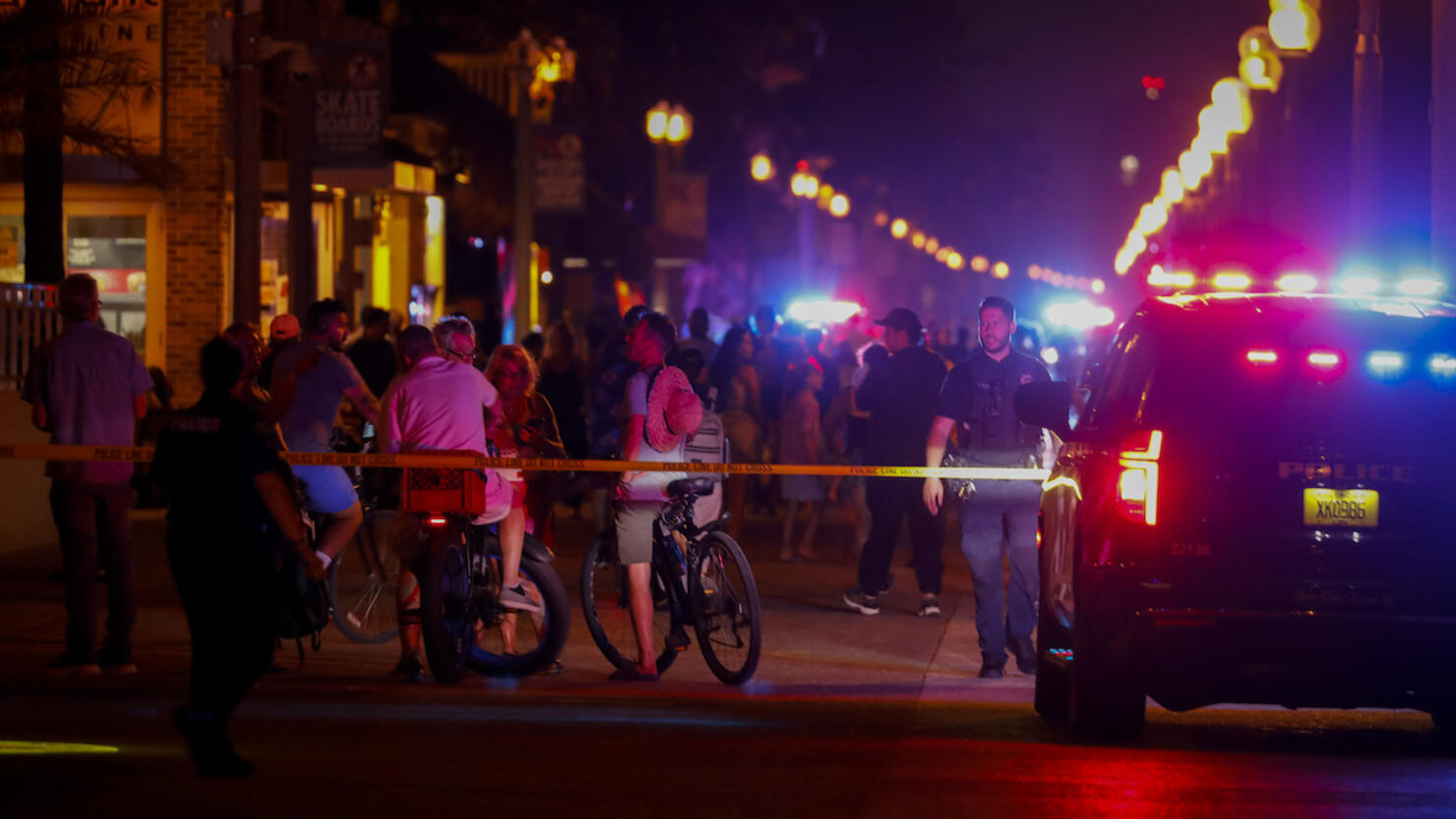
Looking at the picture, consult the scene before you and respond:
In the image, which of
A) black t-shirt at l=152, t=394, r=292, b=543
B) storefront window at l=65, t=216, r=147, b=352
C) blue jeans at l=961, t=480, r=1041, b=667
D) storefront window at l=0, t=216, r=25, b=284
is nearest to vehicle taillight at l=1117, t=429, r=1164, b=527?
blue jeans at l=961, t=480, r=1041, b=667

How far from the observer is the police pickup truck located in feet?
25.3

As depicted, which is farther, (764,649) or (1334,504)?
(764,649)

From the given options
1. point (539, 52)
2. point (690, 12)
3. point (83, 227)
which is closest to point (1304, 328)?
point (83, 227)

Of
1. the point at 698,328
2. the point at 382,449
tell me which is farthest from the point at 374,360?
the point at 382,449

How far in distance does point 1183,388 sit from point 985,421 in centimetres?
336

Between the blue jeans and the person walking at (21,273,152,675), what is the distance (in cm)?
447

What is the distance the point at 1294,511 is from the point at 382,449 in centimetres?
456

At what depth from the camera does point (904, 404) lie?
13.6 meters

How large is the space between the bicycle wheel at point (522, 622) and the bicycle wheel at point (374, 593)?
43.6 inches

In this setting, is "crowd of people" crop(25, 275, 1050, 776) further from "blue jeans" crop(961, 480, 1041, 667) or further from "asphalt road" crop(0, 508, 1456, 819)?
"asphalt road" crop(0, 508, 1456, 819)

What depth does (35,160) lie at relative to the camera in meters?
17.4

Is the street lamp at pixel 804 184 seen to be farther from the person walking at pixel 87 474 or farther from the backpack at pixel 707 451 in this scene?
the person walking at pixel 87 474

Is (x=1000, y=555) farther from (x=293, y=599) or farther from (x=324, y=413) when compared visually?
(x=293, y=599)

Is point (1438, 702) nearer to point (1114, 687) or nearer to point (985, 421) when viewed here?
point (1114, 687)
